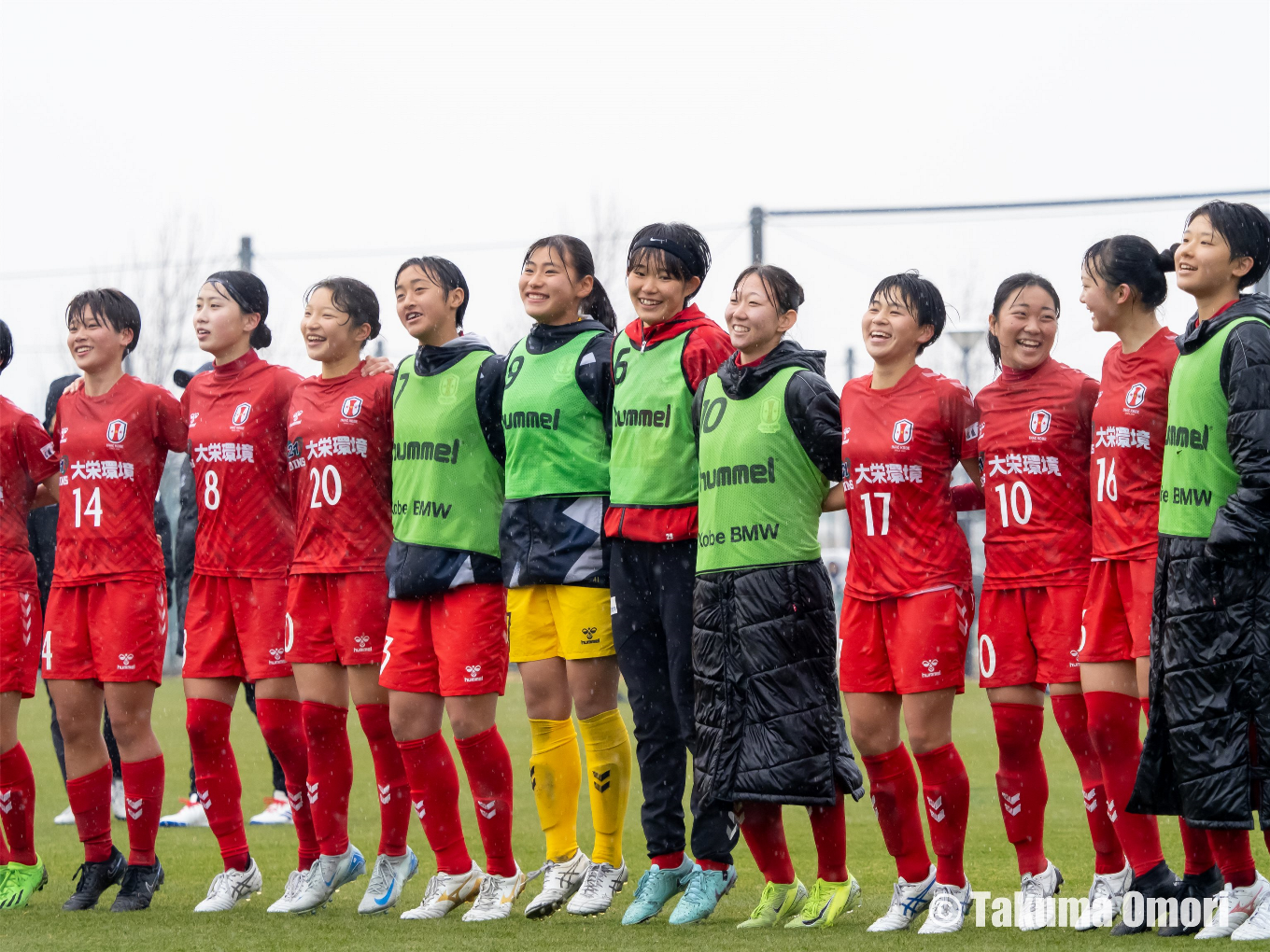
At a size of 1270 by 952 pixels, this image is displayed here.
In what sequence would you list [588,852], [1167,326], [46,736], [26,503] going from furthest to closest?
[46,736] → [588,852] → [26,503] → [1167,326]

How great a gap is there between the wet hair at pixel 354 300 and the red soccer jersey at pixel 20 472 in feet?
4.39

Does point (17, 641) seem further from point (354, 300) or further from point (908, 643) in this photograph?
point (908, 643)

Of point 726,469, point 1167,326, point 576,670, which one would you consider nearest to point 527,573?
point 576,670

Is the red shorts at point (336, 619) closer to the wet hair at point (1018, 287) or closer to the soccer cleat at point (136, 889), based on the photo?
the soccer cleat at point (136, 889)

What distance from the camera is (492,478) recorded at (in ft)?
19.2

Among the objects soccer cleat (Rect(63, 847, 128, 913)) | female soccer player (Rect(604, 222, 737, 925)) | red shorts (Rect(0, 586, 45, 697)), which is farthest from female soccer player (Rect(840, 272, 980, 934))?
red shorts (Rect(0, 586, 45, 697))

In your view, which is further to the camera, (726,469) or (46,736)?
(46,736)

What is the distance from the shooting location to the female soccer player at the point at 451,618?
561cm

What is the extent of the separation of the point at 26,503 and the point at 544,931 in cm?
298

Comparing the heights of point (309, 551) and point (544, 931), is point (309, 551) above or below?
above

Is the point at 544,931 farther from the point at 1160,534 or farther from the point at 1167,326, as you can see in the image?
the point at 1167,326

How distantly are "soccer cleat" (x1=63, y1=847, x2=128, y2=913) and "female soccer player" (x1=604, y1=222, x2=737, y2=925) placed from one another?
209 centimetres

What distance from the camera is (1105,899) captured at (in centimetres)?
525

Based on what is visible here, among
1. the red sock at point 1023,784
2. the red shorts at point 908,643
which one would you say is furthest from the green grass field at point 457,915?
the red shorts at point 908,643
